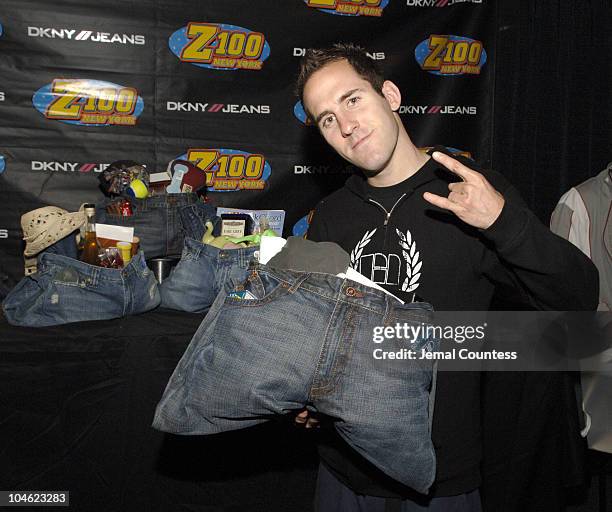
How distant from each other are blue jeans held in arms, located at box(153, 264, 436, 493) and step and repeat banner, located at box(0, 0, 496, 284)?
1815mm

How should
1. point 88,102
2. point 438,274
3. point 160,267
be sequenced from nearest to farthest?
point 438,274
point 160,267
point 88,102

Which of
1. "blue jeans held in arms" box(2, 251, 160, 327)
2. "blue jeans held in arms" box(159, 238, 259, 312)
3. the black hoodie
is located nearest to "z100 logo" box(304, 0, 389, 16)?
"blue jeans held in arms" box(159, 238, 259, 312)

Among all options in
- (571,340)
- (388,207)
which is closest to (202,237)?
(388,207)

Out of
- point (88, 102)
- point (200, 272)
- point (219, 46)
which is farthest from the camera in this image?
point (219, 46)

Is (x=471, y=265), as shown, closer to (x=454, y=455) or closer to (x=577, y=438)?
(x=454, y=455)

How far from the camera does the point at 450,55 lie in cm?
304

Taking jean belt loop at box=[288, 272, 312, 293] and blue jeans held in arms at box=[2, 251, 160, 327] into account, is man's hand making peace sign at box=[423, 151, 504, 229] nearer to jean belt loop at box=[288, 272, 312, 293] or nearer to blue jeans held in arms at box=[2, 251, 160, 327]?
jean belt loop at box=[288, 272, 312, 293]

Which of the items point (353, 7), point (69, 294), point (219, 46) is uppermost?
point (353, 7)

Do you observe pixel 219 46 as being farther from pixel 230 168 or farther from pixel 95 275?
pixel 95 275

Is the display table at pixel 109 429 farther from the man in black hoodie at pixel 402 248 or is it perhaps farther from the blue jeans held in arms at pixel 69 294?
the man in black hoodie at pixel 402 248

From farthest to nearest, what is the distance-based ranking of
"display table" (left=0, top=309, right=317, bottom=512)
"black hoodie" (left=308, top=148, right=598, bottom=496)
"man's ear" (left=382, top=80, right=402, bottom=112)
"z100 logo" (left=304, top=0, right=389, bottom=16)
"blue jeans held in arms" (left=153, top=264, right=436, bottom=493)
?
1. "z100 logo" (left=304, top=0, right=389, bottom=16)
2. "display table" (left=0, top=309, right=317, bottom=512)
3. "man's ear" (left=382, top=80, right=402, bottom=112)
4. "black hoodie" (left=308, top=148, right=598, bottom=496)
5. "blue jeans held in arms" (left=153, top=264, right=436, bottom=493)

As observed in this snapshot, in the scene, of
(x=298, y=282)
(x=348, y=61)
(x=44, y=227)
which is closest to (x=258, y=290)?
(x=298, y=282)

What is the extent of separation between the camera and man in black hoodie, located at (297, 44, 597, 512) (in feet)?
4.25

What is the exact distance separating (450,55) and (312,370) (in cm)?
243
